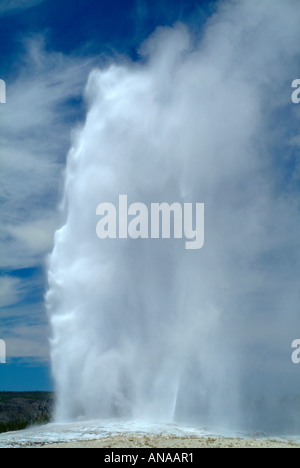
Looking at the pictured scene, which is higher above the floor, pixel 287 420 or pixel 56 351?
pixel 56 351

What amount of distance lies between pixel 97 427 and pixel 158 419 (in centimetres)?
972

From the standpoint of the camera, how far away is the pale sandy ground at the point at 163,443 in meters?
30.4

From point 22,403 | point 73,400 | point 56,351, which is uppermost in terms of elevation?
point 56,351

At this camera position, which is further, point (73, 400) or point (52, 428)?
point (73, 400)

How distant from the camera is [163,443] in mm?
31516

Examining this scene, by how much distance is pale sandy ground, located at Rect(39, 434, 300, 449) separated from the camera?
30422mm

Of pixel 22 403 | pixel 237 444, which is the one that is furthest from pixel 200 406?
pixel 22 403

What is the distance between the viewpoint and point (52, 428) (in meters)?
39.7
